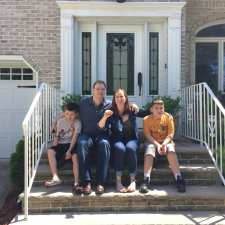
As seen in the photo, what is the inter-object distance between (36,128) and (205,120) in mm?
2584

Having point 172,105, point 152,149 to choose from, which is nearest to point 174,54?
point 172,105

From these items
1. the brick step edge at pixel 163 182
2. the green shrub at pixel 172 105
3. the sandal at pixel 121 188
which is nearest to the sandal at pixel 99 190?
the sandal at pixel 121 188

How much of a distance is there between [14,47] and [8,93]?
4.15ft

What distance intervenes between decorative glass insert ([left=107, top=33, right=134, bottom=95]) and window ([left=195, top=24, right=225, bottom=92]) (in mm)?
1673

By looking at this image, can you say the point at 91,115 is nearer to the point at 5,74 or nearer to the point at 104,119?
the point at 104,119

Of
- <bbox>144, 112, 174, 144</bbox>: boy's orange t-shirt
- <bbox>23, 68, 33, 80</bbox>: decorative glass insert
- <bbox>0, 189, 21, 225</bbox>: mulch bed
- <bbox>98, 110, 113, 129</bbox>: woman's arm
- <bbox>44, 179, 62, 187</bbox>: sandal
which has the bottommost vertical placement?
<bbox>0, 189, 21, 225</bbox>: mulch bed

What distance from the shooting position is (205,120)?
300 inches

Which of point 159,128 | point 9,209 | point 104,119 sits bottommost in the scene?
point 9,209

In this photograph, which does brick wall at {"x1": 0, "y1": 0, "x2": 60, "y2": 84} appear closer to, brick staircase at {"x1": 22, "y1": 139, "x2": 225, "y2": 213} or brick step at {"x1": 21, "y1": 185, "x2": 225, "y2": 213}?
brick staircase at {"x1": 22, "y1": 139, "x2": 225, "y2": 213}

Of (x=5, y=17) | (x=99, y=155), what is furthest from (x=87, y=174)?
(x=5, y=17)

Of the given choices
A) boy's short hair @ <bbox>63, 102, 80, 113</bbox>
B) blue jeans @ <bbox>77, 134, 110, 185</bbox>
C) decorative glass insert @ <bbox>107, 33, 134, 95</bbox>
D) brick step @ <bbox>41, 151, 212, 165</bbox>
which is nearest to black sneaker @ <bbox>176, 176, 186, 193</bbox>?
brick step @ <bbox>41, 151, 212, 165</bbox>

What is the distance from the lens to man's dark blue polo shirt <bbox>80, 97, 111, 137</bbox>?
6953 millimetres

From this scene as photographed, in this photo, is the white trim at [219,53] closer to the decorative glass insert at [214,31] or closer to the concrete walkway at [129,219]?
the decorative glass insert at [214,31]

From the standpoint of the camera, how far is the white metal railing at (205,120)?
6.96 metres
